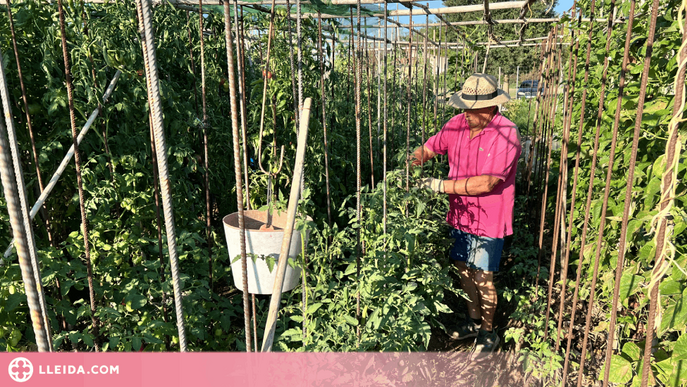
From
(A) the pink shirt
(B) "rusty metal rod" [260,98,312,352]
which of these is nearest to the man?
(A) the pink shirt

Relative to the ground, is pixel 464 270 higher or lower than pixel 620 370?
lower

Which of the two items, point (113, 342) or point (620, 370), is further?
point (113, 342)

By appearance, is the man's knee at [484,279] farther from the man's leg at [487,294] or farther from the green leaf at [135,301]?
the green leaf at [135,301]

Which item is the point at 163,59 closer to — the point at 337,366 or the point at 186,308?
the point at 186,308

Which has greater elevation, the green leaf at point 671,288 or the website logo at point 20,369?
the green leaf at point 671,288

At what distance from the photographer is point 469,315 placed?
3.33m

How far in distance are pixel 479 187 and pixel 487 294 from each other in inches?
34.0

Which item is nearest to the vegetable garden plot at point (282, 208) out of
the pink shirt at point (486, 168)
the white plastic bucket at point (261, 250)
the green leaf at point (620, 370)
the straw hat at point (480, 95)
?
the green leaf at point (620, 370)

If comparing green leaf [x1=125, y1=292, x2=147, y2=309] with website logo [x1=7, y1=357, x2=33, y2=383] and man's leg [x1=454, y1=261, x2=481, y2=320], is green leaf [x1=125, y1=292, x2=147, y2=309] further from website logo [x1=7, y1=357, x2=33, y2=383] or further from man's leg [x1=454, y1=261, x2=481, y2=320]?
man's leg [x1=454, y1=261, x2=481, y2=320]

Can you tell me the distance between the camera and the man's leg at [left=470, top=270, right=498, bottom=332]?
3107 millimetres

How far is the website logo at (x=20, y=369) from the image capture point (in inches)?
57.6

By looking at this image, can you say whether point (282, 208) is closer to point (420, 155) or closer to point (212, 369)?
point (212, 369)

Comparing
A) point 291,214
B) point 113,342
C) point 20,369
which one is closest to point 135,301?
point 113,342

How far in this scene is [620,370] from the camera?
4.91 ft
